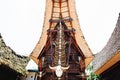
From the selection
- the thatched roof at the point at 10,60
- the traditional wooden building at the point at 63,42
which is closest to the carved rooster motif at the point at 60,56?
the traditional wooden building at the point at 63,42

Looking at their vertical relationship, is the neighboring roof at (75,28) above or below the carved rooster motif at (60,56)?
above

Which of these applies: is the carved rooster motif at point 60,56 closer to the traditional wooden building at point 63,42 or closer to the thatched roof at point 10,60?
the traditional wooden building at point 63,42

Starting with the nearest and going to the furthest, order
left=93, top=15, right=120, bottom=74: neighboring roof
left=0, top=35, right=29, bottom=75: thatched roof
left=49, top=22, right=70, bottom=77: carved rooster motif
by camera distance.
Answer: left=93, top=15, right=120, bottom=74: neighboring roof, left=49, top=22, right=70, bottom=77: carved rooster motif, left=0, top=35, right=29, bottom=75: thatched roof

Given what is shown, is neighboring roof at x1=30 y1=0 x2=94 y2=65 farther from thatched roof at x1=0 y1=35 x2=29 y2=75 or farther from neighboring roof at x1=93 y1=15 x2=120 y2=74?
thatched roof at x1=0 y1=35 x2=29 y2=75

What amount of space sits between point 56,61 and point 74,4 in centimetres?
221

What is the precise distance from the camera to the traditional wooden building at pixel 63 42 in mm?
8055

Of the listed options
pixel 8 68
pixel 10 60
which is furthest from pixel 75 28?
pixel 10 60

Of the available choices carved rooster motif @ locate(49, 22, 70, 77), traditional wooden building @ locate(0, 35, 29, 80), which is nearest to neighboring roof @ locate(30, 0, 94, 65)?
carved rooster motif @ locate(49, 22, 70, 77)

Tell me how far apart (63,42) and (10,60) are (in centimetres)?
323

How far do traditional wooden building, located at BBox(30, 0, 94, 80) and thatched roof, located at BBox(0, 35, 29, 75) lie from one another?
1.16 metres

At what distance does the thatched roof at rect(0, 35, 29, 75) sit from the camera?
360 inches

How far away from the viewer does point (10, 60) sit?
10.4 meters

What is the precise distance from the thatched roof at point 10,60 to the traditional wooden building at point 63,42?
1.16 metres

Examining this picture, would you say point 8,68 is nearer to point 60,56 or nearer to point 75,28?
point 60,56
